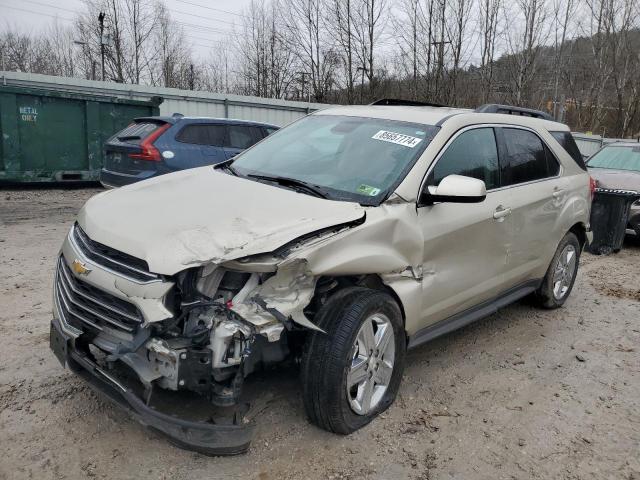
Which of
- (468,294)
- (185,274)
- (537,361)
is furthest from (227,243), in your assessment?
(537,361)

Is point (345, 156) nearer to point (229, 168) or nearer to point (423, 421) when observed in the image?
point (229, 168)

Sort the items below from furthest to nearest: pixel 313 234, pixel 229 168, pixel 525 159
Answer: pixel 525 159 < pixel 229 168 < pixel 313 234

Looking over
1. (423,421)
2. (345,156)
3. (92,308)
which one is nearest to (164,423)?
Result: (92,308)

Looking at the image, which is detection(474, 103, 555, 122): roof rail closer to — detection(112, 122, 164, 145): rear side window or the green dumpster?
detection(112, 122, 164, 145): rear side window

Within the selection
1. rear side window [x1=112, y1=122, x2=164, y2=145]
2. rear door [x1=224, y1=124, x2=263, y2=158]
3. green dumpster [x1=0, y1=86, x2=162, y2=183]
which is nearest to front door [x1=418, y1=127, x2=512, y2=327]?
rear side window [x1=112, y1=122, x2=164, y2=145]

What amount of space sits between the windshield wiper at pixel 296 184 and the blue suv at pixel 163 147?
4876 mm

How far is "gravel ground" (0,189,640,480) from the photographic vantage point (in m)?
2.73

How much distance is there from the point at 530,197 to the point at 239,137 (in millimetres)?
6507

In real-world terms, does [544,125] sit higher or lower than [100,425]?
higher

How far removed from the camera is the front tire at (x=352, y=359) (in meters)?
2.78

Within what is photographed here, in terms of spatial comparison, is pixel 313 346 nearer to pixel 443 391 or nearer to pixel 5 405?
pixel 443 391

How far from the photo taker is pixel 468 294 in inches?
149

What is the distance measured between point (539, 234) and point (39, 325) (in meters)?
4.07

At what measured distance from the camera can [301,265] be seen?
2.59 m
